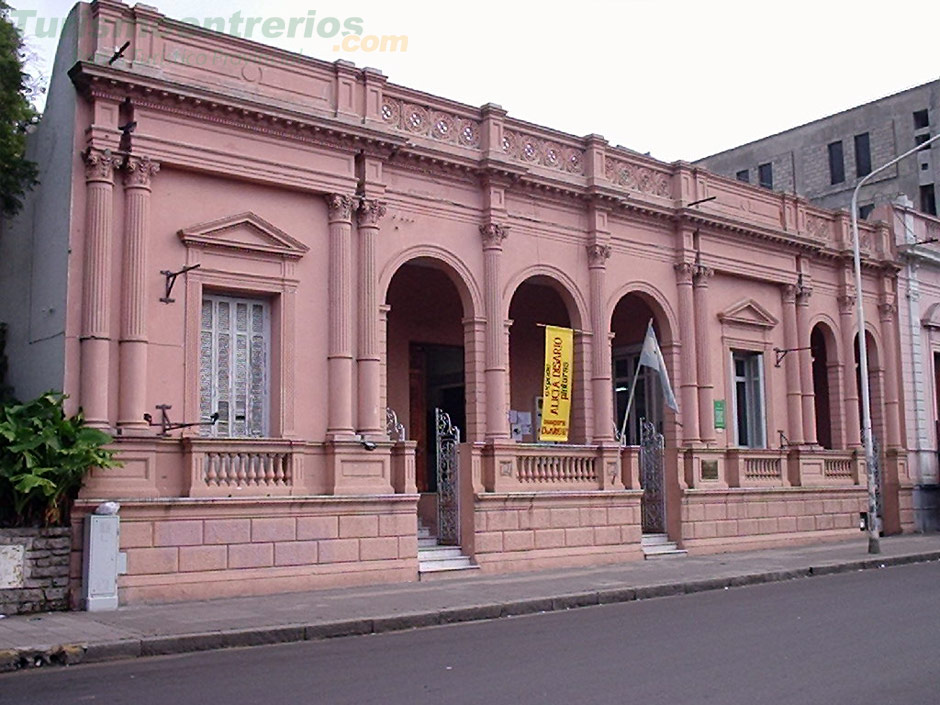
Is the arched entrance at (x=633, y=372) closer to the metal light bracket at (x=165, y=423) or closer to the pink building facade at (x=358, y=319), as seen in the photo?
the pink building facade at (x=358, y=319)

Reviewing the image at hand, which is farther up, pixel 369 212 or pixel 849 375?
pixel 369 212

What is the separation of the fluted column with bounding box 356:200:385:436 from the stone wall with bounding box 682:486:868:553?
779cm

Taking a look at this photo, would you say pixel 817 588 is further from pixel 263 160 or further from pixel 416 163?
pixel 263 160

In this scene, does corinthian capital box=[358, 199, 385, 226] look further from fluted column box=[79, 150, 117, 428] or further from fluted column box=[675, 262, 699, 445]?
fluted column box=[675, 262, 699, 445]

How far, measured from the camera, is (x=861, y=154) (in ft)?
136

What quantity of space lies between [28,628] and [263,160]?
7.69 m

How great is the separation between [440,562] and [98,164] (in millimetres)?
8134

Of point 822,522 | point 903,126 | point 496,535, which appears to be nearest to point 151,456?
point 496,535

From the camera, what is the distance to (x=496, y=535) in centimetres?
1825

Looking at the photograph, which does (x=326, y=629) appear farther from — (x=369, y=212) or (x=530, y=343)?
(x=530, y=343)

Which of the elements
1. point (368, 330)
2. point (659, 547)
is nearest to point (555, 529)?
point (659, 547)

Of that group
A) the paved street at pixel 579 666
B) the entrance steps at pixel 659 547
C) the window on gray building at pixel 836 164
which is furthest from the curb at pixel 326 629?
Result: the window on gray building at pixel 836 164

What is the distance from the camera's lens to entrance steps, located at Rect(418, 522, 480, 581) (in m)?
17.2

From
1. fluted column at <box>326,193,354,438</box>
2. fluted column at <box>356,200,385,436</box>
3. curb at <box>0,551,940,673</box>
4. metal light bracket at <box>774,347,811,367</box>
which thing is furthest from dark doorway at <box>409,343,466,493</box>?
metal light bracket at <box>774,347,811,367</box>
